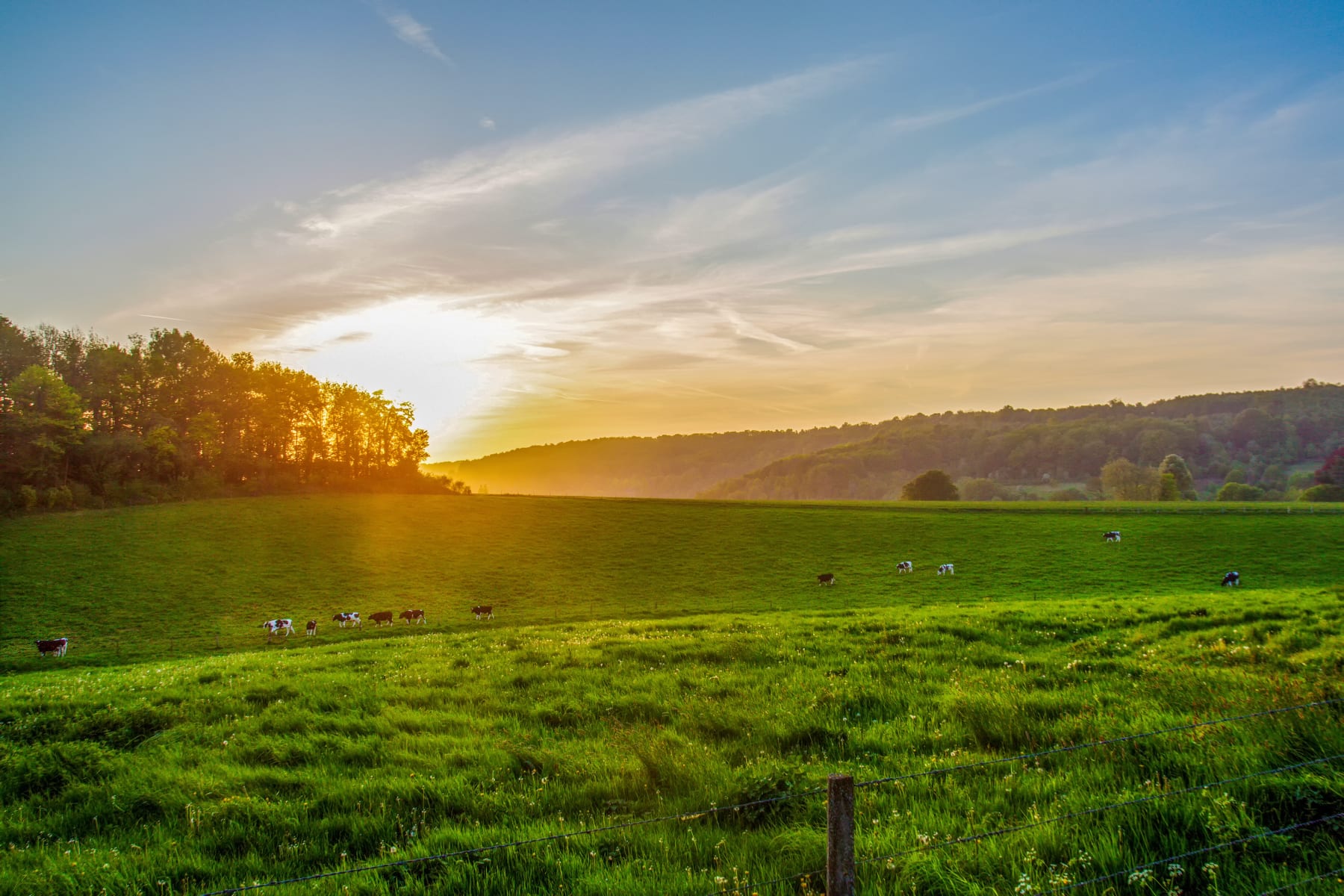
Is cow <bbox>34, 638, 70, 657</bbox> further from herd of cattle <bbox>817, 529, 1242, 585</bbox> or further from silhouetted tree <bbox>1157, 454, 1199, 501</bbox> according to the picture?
silhouetted tree <bbox>1157, 454, 1199, 501</bbox>

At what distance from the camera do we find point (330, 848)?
6.71 m

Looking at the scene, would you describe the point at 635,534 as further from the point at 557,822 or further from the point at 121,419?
the point at 121,419

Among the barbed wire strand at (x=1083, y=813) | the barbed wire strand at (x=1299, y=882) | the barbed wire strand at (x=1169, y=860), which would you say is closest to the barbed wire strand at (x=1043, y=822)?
the barbed wire strand at (x=1083, y=813)

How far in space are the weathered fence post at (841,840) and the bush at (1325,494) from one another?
13839 cm

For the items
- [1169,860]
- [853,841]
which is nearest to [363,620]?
[853,841]

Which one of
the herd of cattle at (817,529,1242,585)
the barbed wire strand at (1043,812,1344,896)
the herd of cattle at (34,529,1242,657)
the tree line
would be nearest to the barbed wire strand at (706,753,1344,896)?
the barbed wire strand at (1043,812,1344,896)

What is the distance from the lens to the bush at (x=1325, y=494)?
100500mm

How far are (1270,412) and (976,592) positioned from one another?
215 meters

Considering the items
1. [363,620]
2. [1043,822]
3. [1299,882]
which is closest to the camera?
[1299,882]

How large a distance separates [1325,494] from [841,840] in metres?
140

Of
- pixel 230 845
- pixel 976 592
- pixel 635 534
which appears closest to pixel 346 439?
pixel 635 534

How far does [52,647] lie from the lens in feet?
107

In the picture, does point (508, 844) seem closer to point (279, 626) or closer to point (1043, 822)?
point (1043, 822)

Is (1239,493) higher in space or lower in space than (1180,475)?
lower
